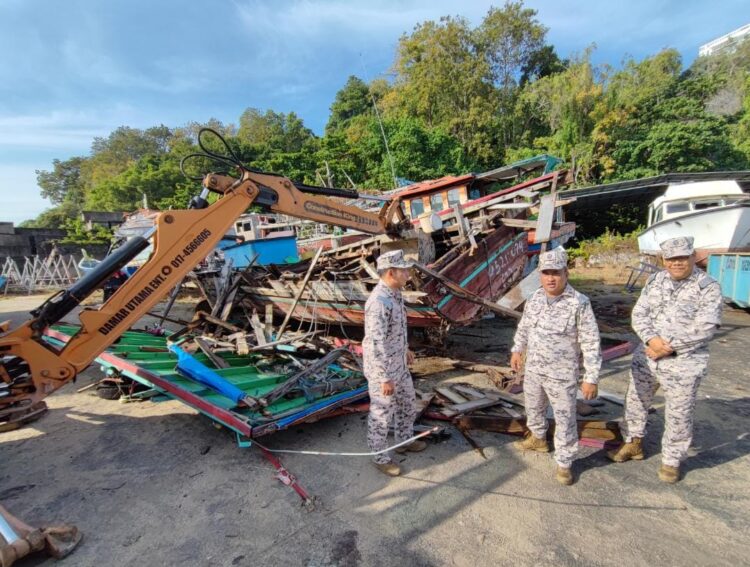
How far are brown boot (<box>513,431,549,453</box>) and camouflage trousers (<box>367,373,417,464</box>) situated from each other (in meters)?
1.06

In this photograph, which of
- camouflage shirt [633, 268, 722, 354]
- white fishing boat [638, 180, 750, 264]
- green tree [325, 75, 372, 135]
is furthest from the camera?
green tree [325, 75, 372, 135]

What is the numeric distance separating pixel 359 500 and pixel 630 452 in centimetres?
242

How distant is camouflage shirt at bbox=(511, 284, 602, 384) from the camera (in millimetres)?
2914

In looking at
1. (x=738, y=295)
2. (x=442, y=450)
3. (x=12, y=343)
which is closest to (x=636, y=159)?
(x=738, y=295)

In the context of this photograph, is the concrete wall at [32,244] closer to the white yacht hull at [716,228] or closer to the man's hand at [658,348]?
the man's hand at [658,348]

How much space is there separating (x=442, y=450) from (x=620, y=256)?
18.5m

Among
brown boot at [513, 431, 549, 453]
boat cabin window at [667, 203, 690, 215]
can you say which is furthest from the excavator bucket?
boat cabin window at [667, 203, 690, 215]

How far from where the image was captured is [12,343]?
2.94 m

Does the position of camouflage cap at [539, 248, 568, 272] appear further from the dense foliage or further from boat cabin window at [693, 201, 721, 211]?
the dense foliage

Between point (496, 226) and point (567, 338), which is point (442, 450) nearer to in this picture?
point (567, 338)

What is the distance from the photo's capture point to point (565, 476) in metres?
3.00

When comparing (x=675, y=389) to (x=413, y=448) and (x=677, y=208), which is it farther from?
(x=677, y=208)

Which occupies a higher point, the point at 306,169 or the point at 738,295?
the point at 306,169

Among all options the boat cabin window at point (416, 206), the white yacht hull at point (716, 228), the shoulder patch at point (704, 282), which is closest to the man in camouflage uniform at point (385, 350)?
the shoulder patch at point (704, 282)
